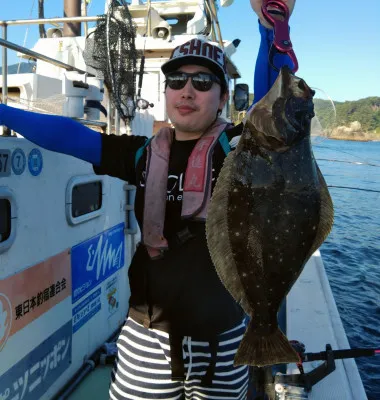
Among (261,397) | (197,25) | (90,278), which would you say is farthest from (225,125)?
(197,25)

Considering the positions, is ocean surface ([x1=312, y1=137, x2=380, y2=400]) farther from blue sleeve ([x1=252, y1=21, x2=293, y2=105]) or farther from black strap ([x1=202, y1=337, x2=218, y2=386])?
black strap ([x1=202, y1=337, x2=218, y2=386])

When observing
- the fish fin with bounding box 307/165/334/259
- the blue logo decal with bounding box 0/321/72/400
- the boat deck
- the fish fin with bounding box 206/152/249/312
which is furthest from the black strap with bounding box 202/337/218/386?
the boat deck

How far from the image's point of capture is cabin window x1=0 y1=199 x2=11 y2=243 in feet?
7.79

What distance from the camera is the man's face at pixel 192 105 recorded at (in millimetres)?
2148

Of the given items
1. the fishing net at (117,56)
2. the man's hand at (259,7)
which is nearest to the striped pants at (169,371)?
the man's hand at (259,7)

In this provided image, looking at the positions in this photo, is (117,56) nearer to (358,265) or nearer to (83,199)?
(83,199)

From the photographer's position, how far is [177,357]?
6.69ft

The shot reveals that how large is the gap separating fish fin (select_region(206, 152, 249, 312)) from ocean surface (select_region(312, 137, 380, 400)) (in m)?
0.56

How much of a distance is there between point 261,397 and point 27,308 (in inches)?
82.8

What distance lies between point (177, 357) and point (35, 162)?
1.56 metres

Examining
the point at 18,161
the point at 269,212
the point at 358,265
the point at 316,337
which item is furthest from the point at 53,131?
the point at 358,265

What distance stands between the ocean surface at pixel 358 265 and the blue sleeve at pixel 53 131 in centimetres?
127

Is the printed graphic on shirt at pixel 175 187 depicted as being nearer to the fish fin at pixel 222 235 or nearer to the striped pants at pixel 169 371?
the fish fin at pixel 222 235

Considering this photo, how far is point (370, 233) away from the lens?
13312 millimetres
